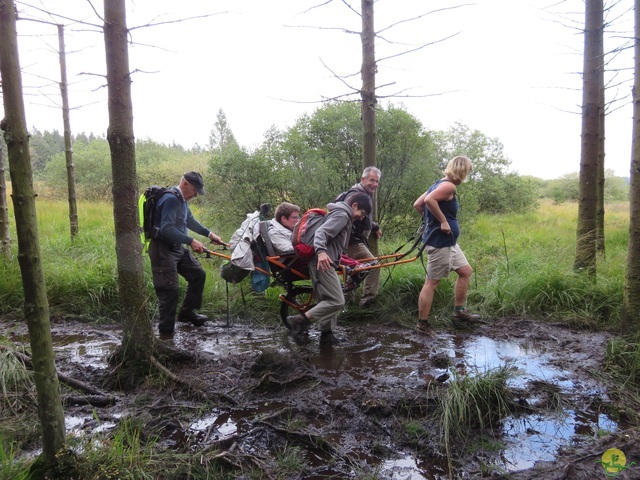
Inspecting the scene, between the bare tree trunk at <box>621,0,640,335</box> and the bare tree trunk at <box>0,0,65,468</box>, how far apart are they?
4.56 meters

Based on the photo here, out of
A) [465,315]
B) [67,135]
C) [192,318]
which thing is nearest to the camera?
[465,315]

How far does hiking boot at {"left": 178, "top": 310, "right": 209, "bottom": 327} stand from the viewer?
5.85 m

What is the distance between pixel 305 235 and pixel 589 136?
4575mm

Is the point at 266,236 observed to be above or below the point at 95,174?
below

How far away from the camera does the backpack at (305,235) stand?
475cm

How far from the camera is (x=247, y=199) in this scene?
8.95 meters

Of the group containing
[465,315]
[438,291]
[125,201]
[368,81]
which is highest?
[368,81]

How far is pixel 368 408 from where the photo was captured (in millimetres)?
3398

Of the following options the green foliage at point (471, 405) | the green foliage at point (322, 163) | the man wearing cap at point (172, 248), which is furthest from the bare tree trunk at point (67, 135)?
the green foliage at point (471, 405)

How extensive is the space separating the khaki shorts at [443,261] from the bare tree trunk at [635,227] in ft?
5.42

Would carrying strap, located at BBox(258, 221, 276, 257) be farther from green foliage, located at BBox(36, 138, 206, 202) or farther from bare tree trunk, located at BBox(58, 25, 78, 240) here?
green foliage, located at BBox(36, 138, 206, 202)

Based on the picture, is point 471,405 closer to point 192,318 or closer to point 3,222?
point 192,318

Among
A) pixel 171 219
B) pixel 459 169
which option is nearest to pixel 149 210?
pixel 171 219

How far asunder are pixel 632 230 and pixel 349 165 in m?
5.55
